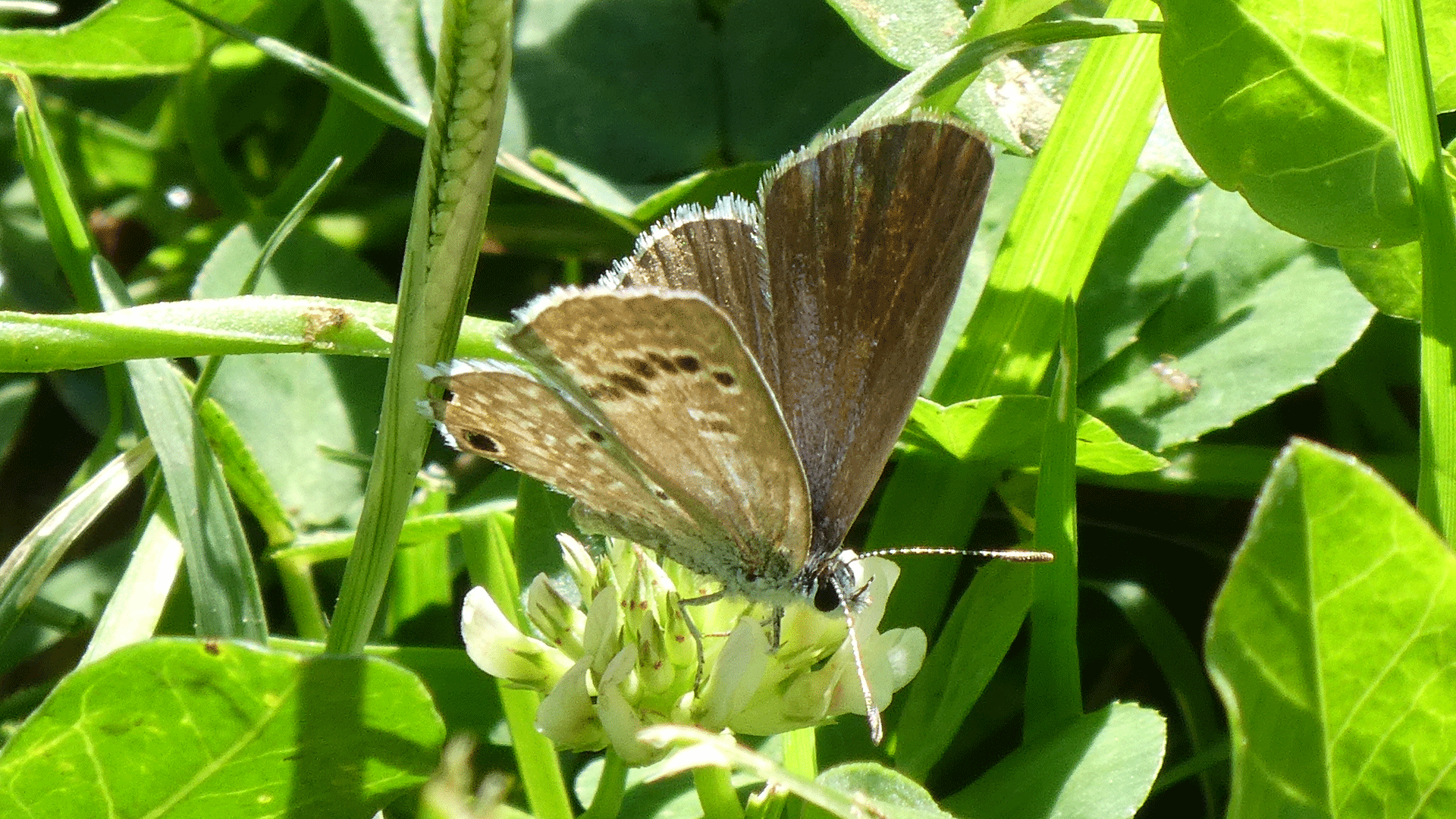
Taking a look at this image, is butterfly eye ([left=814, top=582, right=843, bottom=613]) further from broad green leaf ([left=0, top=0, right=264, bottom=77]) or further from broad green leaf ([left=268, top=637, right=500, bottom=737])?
broad green leaf ([left=0, top=0, right=264, bottom=77])

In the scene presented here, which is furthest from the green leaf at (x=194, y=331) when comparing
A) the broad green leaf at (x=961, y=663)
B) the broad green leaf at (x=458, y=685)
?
the broad green leaf at (x=961, y=663)

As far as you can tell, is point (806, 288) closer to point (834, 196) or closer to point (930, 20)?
point (834, 196)

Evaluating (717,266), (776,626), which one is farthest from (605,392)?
(776,626)

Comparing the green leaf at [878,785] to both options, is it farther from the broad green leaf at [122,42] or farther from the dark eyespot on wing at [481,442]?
the broad green leaf at [122,42]

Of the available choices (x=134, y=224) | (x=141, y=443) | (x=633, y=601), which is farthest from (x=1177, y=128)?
(x=134, y=224)

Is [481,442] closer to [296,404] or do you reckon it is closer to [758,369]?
[758,369]

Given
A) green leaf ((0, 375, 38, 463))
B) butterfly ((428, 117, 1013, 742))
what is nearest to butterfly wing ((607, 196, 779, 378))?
butterfly ((428, 117, 1013, 742))
